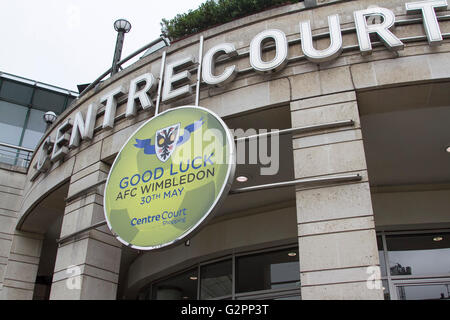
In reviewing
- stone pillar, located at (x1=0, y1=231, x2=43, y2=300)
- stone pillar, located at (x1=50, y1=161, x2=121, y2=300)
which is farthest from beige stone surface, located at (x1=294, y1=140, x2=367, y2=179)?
stone pillar, located at (x1=0, y1=231, x2=43, y2=300)

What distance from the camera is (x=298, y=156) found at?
25.4 feet

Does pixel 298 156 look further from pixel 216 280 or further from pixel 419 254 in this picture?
pixel 216 280

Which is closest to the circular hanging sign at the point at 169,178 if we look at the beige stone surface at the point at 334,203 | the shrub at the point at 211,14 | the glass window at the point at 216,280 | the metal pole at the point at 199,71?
the metal pole at the point at 199,71

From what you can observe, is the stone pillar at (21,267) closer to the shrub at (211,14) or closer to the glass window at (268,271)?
the glass window at (268,271)

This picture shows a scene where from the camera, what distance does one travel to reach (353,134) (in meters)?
7.59

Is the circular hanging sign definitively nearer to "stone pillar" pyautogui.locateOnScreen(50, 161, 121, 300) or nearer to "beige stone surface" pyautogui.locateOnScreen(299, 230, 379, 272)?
"stone pillar" pyautogui.locateOnScreen(50, 161, 121, 300)

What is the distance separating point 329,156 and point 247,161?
87.2 inches

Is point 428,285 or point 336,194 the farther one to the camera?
point 428,285

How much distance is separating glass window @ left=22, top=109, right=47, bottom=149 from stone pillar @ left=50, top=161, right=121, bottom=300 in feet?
48.1

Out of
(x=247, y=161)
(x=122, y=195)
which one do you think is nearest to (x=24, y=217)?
(x=122, y=195)

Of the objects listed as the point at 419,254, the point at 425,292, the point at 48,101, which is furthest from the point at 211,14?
the point at 48,101

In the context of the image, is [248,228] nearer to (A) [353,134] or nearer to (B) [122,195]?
(B) [122,195]

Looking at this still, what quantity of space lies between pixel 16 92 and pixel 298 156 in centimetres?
2113

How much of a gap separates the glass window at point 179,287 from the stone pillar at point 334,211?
6301mm
